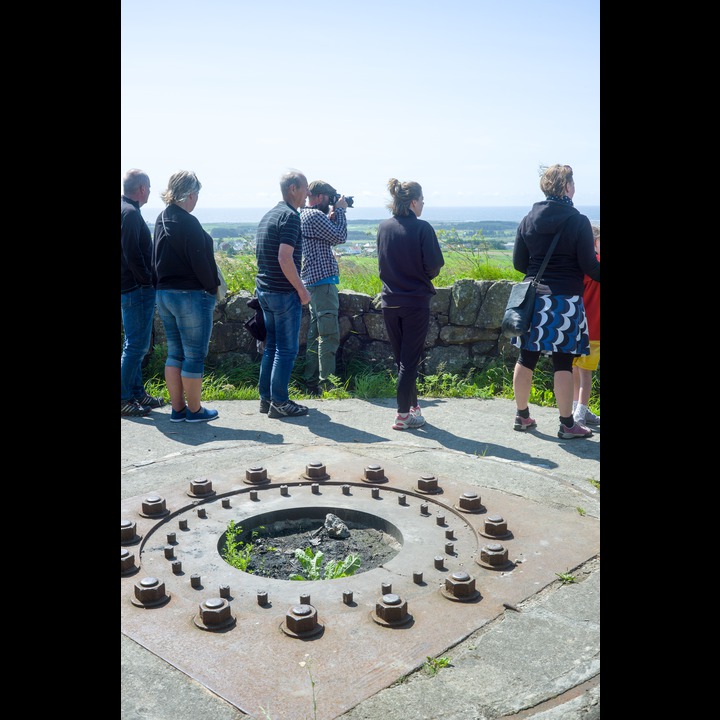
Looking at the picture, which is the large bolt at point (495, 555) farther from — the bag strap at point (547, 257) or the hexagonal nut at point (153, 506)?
the bag strap at point (547, 257)

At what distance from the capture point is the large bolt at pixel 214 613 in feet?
9.84

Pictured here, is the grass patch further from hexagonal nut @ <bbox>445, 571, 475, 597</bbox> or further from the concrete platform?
hexagonal nut @ <bbox>445, 571, 475, 597</bbox>

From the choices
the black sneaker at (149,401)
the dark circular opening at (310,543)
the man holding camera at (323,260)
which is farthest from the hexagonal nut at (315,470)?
the man holding camera at (323,260)

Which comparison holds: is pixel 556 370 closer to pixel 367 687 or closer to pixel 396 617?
pixel 396 617

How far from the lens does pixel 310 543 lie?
13.2 feet

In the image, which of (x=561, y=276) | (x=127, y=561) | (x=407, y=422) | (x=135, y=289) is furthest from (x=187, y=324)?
(x=127, y=561)

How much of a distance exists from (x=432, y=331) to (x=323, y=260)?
1.76m

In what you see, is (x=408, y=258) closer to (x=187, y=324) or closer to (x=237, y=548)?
(x=187, y=324)

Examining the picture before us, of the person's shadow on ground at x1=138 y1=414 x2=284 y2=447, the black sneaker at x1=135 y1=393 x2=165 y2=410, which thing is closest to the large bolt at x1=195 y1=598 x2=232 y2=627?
the person's shadow on ground at x1=138 y1=414 x2=284 y2=447

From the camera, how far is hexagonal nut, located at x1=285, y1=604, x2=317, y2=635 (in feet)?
9.61

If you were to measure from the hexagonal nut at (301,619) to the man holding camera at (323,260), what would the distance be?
4.77 metres
